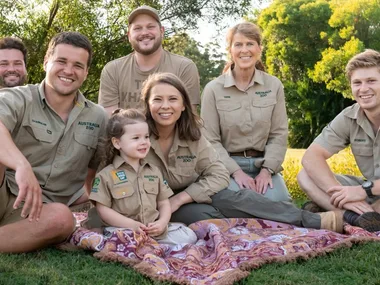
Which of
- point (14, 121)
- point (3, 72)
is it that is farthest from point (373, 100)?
point (3, 72)

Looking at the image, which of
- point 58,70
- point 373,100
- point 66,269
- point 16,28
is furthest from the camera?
point 16,28

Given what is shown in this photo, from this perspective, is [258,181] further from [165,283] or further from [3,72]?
[3,72]

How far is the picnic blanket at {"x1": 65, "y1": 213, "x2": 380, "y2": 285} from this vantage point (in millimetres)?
3525

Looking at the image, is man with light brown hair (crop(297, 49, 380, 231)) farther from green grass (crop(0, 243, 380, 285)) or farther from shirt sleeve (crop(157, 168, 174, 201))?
shirt sleeve (crop(157, 168, 174, 201))

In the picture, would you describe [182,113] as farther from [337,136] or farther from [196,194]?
[337,136]

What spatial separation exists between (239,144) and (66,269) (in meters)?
2.50

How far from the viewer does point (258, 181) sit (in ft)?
17.9

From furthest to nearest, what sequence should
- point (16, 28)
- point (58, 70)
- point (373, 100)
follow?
point (16, 28) < point (373, 100) < point (58, 70)

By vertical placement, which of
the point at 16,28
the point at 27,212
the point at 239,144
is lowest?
the point at 27,212

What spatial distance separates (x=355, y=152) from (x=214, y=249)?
6.55 ft

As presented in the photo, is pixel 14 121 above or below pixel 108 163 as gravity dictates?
above

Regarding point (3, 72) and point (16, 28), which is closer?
point (3, 72)

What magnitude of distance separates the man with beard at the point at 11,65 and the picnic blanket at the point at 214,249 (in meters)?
2.40

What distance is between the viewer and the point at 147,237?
4023mm
